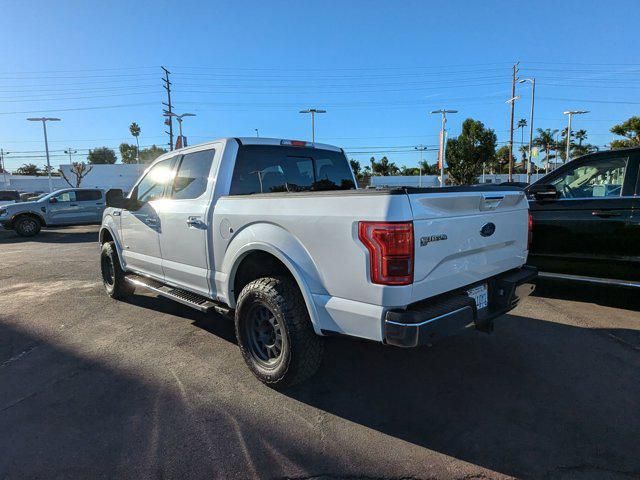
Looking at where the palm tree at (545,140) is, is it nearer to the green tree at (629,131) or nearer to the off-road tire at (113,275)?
the green tree at (629,131)

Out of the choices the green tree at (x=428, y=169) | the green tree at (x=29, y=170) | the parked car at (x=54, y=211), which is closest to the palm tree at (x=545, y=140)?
the green tree at (x=428, y=169)

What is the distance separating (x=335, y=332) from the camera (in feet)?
9.16

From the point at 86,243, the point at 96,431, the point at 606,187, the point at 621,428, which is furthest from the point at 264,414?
the point at 86,243

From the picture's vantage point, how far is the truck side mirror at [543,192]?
5.28 metres

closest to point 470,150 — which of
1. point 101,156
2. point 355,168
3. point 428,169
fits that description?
point 355,168

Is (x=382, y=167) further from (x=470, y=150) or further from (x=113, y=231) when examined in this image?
(x=113, y=231)

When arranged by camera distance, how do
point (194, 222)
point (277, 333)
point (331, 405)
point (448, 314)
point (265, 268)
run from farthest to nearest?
point (194, 222) → point (265, 268) → point (277, 333) → point (331, 405) → point (448, 314)

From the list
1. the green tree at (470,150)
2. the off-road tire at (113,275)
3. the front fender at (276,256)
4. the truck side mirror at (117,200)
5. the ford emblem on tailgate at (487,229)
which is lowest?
the off-road tire at (113,275)

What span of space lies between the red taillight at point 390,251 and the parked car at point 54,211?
17.4 m

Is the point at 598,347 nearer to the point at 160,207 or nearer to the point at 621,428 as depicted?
the point at 621,428

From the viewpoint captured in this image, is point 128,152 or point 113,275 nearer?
point 113,275

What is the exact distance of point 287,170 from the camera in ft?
14.2

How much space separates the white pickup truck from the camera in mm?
2479

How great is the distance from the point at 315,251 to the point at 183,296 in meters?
2.09
